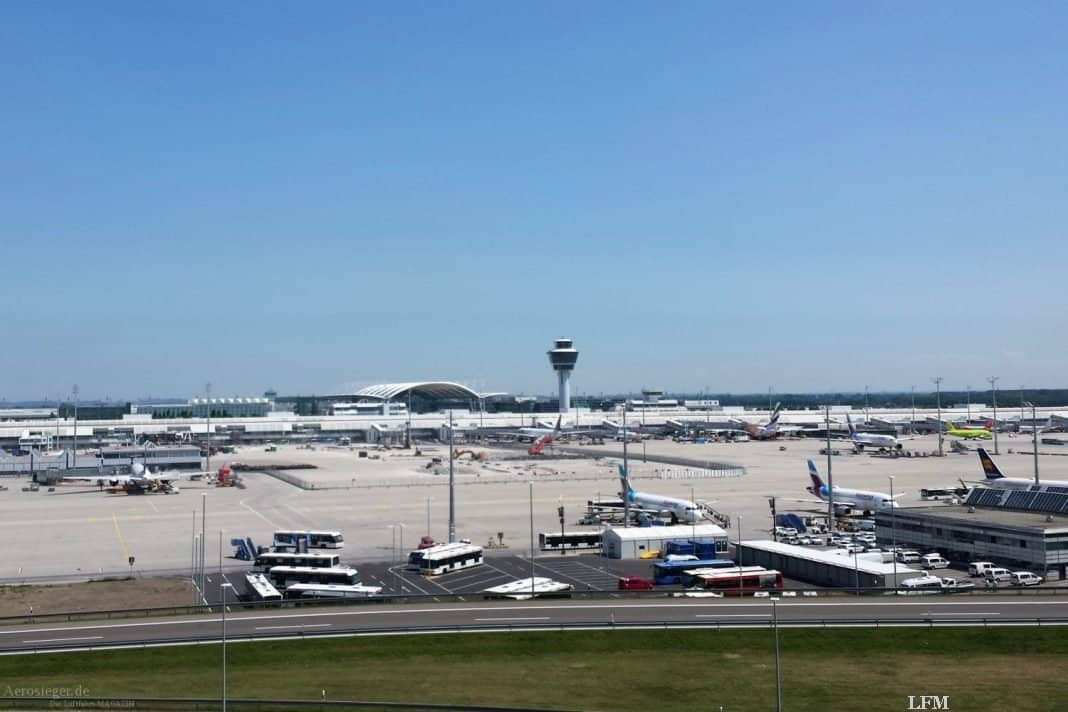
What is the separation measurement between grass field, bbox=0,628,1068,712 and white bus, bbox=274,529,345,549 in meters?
24.9

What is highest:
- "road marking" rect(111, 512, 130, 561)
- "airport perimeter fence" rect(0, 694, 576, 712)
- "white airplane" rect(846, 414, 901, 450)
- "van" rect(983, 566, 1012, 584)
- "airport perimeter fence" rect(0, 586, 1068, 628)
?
"white airplane" rect(846, 414, 901, 450)

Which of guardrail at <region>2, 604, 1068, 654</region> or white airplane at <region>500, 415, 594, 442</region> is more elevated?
white airplane at <region>500, 415, 594, 442</region>

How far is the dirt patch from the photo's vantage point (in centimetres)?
4106

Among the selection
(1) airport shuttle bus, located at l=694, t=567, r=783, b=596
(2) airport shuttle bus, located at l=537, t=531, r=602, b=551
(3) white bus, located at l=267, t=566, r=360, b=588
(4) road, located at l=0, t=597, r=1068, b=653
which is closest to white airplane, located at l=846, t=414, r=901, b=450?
(2) airport shuttle bus, located at l=537, t=531, r=602, b=551

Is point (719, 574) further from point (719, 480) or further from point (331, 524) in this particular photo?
point (719, 480)

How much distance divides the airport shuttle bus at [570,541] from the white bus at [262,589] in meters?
18.2

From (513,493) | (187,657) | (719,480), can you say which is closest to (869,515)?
(719,480)

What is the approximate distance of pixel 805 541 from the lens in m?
56.4

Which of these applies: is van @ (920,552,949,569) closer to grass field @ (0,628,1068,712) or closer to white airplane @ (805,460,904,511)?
grass field @ (0,628,1068,712)

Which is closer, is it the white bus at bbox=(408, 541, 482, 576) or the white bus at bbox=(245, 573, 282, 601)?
the white bus at bbox=(245, 573, 282, 601)

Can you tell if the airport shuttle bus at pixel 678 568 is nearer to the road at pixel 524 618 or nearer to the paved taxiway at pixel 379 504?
the road at pixel 524 618

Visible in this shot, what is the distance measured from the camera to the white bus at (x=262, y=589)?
138 ft

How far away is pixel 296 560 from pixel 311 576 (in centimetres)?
348

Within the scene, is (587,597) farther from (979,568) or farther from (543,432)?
(543,432)
